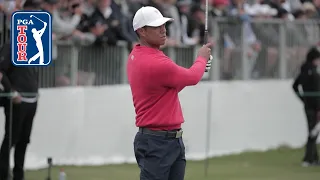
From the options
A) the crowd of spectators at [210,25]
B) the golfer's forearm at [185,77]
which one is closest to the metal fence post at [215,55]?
the crowd of spectators at [210,25]

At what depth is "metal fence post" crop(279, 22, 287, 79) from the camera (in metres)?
20.8

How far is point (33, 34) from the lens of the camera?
37.9ft

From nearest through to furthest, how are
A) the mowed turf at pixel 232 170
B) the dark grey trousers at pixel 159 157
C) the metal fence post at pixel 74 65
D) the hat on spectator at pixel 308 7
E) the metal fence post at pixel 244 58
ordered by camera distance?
the dark grey trousers at pixel 159 157, the mowed turf at pixel 232 170, the metal fence post at pixel 74 65, the metal fence post at pixel 244 58, the hat on spectator at pixel 308 7

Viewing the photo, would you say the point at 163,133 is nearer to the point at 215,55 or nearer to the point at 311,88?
the point at 311,88

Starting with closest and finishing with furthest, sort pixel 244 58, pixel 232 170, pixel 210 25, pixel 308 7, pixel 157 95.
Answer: pixel 157 95
pixel 232 170
pixel 210 25
pixel 244 58
pixel 308 7

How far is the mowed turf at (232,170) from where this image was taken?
15.4 meters

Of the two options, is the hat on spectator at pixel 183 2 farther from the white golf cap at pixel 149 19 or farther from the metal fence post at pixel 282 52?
the white golf cap at pixel 149 19

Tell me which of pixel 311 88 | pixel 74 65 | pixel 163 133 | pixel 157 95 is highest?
pixel 157 95

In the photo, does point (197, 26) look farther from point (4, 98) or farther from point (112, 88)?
point (4, 98)

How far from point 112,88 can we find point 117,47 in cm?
69

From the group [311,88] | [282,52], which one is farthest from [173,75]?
[282,52]

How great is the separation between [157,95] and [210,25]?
33.0ft

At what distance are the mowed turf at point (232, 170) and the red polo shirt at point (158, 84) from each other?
5.49 m

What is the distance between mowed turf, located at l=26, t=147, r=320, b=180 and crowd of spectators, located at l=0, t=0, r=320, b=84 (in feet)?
6.14
